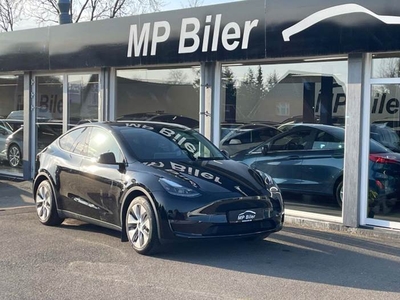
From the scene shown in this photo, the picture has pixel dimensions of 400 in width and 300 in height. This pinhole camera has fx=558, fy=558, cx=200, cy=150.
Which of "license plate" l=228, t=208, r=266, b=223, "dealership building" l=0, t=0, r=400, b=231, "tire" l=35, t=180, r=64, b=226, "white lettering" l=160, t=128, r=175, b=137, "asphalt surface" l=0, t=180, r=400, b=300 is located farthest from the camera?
"dealership building" l=0, t=0, r=400, b=231

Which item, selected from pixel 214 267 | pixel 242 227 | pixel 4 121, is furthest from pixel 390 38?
pixel 4 121

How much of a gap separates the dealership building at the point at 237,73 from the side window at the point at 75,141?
2.75 meters

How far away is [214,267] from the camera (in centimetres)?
620

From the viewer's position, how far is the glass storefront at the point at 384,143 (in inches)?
331

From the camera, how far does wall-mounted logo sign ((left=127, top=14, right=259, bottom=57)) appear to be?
369 inches

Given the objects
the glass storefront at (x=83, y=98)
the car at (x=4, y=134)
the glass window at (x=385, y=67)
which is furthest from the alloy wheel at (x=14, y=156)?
the glass window at (x=385, y=67)

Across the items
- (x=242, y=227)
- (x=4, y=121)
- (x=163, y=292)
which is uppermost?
(x=4, y=121)

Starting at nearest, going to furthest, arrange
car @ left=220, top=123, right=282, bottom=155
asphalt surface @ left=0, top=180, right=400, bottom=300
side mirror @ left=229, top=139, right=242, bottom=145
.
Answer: asphalt surface @ left=0, top=180, right=400, bottom=300 → car @ left=220, top=123, right=282, bottom=155 → side mirror @ left=229, top=139, right=242, bottom=145

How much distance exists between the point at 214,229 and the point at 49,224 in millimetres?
3172

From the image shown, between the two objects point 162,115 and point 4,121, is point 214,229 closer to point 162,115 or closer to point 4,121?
point 162,115

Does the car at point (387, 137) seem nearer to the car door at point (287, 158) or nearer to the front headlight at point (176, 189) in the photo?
the car door at point (287, 158)

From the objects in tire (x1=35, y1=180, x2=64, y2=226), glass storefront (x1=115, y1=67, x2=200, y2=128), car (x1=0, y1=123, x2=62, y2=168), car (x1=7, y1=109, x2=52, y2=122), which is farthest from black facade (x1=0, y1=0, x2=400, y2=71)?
tire (x1=35, y1=180, x2=64, y2=226)

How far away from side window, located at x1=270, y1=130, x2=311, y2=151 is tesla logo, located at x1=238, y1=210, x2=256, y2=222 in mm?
3602

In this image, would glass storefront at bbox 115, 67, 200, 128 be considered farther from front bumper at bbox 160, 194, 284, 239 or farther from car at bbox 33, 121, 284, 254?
front bumper at bbox 160, 194, 284, 239
